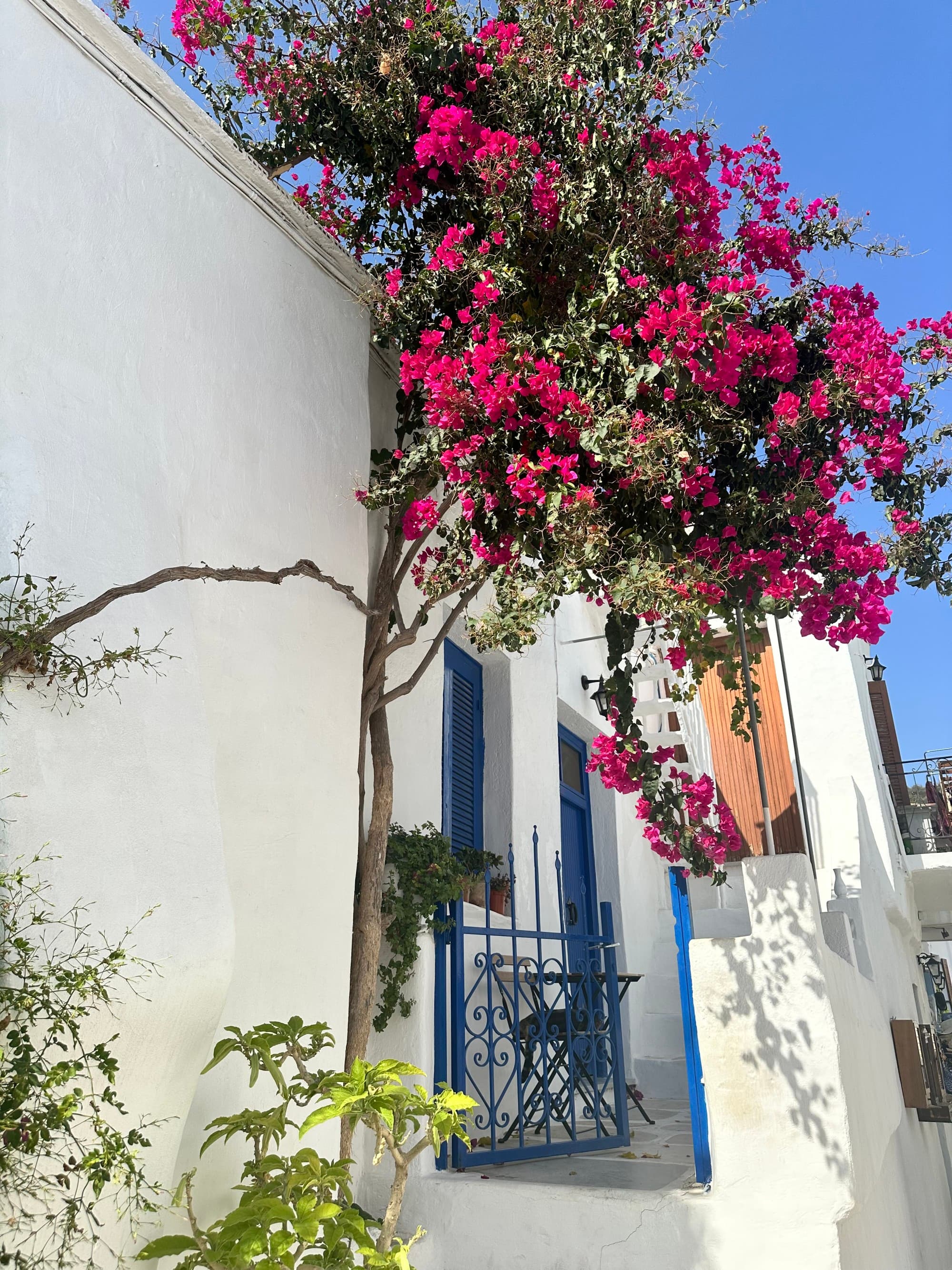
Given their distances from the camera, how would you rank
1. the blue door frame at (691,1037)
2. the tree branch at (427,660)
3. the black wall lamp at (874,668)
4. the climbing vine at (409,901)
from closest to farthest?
the blue door frame at (691,1037), the climbing vine at (409,901), the tree branch at (427,660), the black wall lamp at (874,668)

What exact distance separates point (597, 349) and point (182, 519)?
1592mm

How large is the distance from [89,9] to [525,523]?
2.18 m

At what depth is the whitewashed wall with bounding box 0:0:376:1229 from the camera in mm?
2225

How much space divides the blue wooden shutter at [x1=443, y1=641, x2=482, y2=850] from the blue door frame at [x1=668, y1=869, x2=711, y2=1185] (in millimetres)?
1781

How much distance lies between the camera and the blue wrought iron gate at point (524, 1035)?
13.3ft

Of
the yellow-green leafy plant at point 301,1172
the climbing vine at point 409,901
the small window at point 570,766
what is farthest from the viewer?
the small window at point 570,766

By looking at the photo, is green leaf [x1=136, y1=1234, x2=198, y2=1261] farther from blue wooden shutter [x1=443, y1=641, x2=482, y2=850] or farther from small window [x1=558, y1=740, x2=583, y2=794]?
small window [x1=558, y1=740, x2=583, y2=794]

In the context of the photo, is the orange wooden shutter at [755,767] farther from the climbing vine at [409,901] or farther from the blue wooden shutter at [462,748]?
the climbing vine at [409,901]

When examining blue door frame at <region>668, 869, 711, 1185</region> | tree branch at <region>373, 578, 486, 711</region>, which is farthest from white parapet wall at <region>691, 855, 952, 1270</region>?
tree branch at <region>373, 578, 486, 711</region>

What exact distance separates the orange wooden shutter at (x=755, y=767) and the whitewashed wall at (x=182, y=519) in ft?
23.6

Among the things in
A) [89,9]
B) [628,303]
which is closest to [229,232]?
[89,9]

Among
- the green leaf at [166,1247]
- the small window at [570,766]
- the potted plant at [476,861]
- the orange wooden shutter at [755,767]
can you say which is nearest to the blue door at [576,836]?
the small window at [570,766]

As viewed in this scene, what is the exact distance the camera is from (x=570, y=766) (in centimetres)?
825

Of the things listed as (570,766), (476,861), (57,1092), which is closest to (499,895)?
(476,861)
